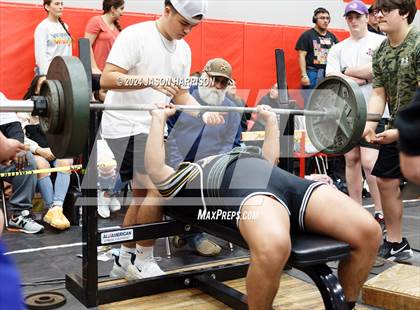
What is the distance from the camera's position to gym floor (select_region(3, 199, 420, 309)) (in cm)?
279

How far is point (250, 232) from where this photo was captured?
1.95 m

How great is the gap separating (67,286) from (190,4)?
1.43 meters

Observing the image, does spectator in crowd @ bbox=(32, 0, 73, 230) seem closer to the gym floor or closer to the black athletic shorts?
the gym floor

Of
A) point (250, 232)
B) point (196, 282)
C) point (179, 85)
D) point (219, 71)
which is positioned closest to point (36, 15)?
point (219, 71)

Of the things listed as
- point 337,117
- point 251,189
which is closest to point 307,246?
point 251,189

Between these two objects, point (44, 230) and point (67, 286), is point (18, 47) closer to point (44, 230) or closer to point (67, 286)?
point (44, 230)

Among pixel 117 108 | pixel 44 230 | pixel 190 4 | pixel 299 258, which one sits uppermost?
pixel 190 4

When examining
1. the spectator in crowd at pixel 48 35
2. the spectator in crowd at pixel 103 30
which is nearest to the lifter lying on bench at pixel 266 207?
the spectator in crowd at pixel 48 35

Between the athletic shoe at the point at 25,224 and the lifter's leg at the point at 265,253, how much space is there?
2.23 m

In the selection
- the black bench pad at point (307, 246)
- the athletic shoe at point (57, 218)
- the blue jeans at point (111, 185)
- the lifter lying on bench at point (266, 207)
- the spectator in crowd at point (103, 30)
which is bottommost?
the athletic shoe at point (57, 218)

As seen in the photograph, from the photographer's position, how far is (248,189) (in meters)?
2.12

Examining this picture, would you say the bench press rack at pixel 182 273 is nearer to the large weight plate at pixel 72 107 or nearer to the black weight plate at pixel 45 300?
the black weight plate at pixel 45 300

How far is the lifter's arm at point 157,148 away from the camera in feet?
7.61

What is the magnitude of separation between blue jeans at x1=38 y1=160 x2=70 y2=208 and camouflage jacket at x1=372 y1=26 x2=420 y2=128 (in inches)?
91.5
